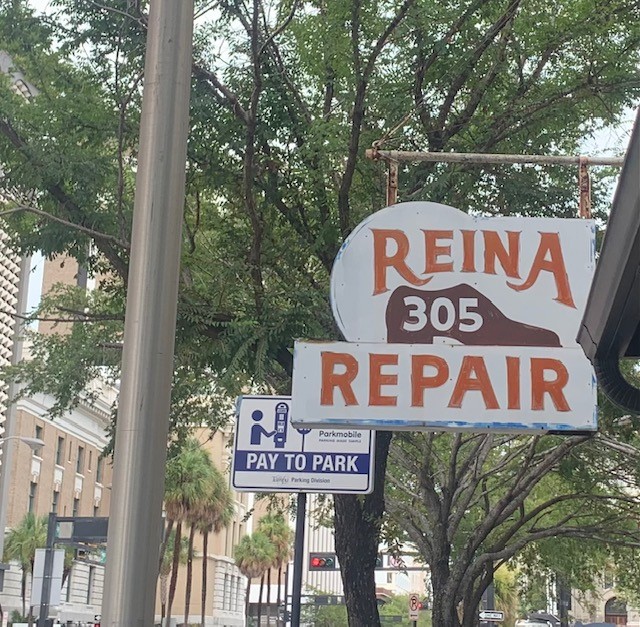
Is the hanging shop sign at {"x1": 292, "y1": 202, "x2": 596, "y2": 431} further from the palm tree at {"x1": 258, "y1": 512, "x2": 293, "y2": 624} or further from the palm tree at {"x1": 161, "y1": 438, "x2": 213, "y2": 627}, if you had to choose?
the palm tree at {"x1": 258, "y1": 512, "x2": 293, "y2": 624}

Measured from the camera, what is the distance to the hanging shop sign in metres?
6.51

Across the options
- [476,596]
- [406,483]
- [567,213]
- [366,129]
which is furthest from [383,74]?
[406,483]

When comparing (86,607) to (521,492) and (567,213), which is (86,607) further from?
(567,213)

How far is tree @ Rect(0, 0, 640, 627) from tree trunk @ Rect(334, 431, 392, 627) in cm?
3

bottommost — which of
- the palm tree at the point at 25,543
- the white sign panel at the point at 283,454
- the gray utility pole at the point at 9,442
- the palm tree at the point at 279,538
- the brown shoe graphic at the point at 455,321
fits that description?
the white sign panel at the point at 283,454

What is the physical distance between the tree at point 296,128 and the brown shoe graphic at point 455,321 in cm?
404

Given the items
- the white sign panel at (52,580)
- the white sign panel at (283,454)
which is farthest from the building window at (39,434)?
the white sign panel at (283,454)

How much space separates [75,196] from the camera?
12070 millimetres

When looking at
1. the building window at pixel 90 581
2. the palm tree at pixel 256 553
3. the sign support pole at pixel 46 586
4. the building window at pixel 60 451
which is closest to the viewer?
the sign support pole at pixel 46 586

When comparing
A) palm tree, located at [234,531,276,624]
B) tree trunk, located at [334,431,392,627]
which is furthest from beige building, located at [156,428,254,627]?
tree trunk, located at [334,431,392,627]

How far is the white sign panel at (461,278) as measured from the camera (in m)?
6.70

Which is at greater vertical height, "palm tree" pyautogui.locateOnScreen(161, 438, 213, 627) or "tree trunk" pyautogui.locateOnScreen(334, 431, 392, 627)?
"palm tree" pyautogui.locateOnScreen(161, 438, 213, 627)

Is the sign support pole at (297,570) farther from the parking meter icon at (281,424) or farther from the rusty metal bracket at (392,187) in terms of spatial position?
the rusty metal bracket at (392,187)

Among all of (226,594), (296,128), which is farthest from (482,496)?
(226,594)
